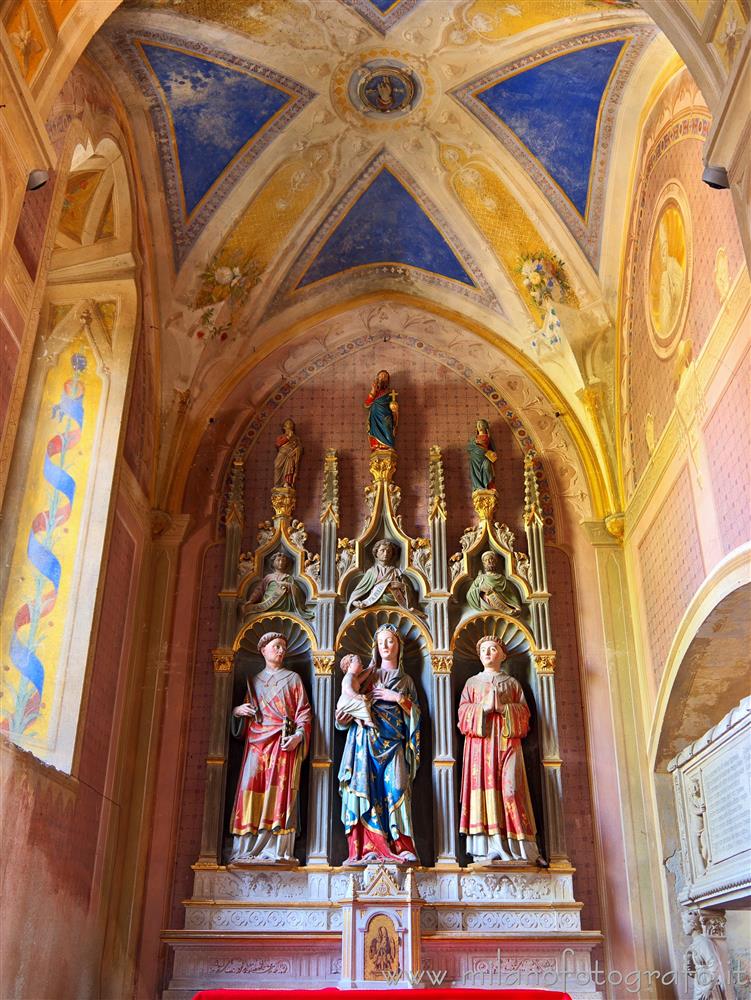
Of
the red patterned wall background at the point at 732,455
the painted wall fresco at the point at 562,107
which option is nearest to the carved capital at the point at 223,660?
the red patterned wall background at the point at 732,455

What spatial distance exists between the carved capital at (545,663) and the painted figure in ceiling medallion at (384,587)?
4.54 feet

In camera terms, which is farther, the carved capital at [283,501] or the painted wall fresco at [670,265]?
the carved capital at [283,501]

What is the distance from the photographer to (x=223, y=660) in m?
10.5

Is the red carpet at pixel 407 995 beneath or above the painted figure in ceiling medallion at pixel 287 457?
beneath

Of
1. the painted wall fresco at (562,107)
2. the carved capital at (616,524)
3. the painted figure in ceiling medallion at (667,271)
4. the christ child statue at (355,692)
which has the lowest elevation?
the christ child statue at (355,692)

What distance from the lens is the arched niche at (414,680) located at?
32.6 feet

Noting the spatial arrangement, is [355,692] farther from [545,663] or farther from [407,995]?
[407,995]

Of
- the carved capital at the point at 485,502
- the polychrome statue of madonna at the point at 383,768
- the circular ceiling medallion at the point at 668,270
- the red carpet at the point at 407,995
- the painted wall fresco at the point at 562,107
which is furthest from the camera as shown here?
the carved capital at the point at 485,502

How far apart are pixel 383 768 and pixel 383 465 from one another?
3485 millimetres

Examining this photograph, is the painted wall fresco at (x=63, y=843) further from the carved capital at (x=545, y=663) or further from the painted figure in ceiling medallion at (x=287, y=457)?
the carved capital at (x=545, y=663)

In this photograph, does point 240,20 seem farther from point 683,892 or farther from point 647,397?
point 683,892

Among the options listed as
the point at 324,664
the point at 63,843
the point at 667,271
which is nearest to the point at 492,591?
the point at 324,664

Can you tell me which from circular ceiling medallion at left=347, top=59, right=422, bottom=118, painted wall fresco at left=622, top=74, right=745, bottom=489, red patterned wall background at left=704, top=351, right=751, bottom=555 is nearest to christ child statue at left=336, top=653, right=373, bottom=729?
painted wall fresco at left=622, top=74, right=745, bottom=489

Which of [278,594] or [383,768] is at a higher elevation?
[278,594]
